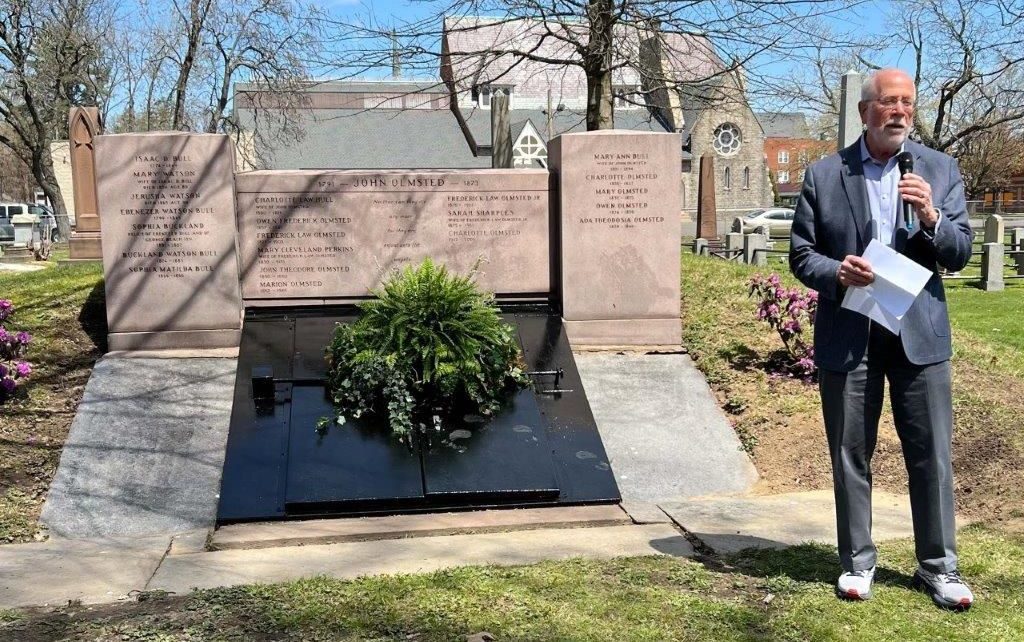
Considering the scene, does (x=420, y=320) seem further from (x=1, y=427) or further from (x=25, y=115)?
(x=25, y=115)

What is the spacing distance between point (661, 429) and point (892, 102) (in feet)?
12.4

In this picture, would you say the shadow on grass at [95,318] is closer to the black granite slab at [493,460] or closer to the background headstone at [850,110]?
the black granite slab at [493,460]

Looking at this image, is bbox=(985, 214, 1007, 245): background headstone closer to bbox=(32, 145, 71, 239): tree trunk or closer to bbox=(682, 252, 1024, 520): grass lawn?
bbox=(682, 252, 1024, 520): grass lawn

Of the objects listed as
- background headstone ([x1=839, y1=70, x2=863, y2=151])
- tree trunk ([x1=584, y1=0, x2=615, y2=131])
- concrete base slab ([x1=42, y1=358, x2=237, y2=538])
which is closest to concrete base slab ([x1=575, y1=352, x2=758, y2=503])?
concrete base slab ([x1=42, y1=358, x2=237, y2=538])

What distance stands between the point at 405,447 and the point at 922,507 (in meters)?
3.38

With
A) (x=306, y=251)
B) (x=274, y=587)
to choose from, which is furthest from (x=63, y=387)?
(x=274, y=587)

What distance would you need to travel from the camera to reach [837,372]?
3754mm

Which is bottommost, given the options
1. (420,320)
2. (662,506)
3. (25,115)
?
(662,506)

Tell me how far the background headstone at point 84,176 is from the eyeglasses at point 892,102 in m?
15.1

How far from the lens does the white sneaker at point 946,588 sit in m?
3.58

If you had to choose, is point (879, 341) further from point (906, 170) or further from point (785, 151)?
point (785, 151)

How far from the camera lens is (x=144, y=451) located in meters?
6.19

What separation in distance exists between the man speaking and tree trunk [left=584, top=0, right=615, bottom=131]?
28.7 ft

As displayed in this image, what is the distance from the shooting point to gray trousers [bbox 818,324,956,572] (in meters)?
3.70
